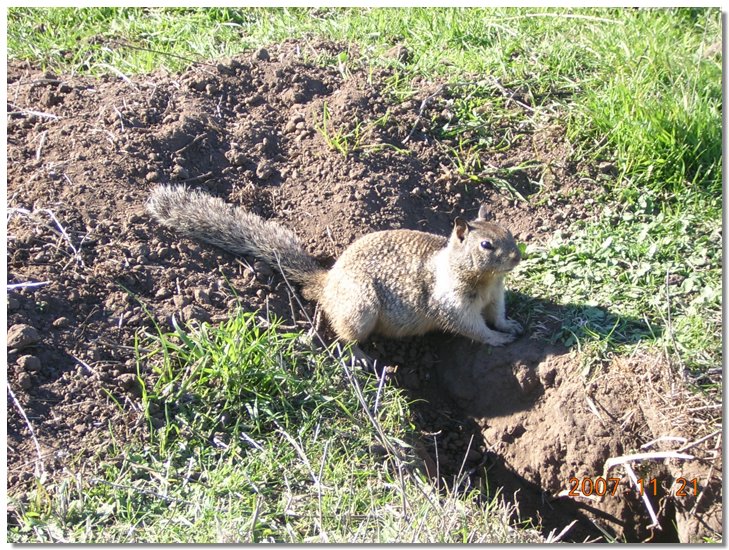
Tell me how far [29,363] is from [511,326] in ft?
8.23

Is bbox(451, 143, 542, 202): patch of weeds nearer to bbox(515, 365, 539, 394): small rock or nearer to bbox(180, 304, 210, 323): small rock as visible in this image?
bbox(515, 365, 539, 394): small rock

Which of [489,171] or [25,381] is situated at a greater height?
[489,171]

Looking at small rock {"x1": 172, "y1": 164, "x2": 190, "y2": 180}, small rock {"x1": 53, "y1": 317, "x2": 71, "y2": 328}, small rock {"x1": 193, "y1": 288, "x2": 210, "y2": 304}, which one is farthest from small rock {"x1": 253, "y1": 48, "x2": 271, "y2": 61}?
small rock {"x1": 53, "y1": 317, "x2": 71, "y2": 328}

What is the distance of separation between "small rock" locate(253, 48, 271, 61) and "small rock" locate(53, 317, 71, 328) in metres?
2.51

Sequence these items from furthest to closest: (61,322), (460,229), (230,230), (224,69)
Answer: (224,69) < (230,230) < (460,229) < (61,322)

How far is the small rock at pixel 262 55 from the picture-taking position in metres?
5.96

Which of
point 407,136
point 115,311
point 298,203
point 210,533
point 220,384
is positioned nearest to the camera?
→ point 210,533

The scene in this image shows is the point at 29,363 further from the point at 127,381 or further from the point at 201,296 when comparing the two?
the point at 201,296

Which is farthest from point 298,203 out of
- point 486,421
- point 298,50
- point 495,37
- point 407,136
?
point 495,37

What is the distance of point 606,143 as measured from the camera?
553cm

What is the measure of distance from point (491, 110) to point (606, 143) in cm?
79

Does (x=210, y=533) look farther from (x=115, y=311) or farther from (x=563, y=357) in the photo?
(x=563, y=357)
